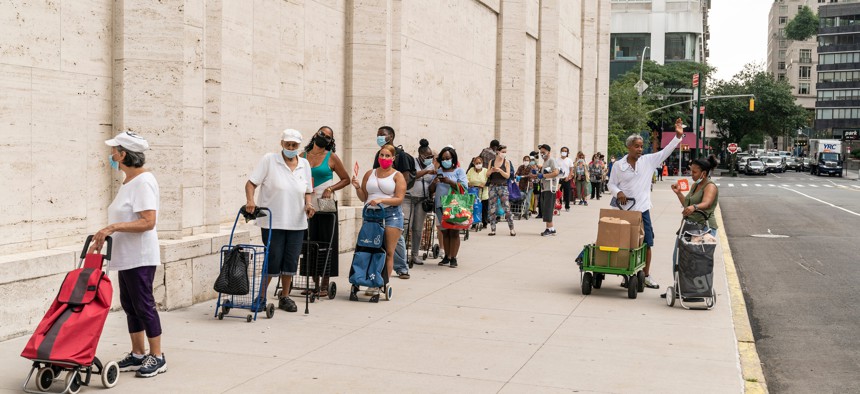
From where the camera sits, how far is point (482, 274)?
44.2ft

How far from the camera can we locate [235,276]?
893 centimetres

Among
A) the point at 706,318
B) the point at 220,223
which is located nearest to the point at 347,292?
the point at 220,223

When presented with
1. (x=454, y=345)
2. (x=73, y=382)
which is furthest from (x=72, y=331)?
(x=454, y=345)

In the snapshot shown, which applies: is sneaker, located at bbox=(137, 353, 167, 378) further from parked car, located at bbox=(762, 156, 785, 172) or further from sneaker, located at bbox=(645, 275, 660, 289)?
parked car, located at bbox=(762, 156, 785, 172)

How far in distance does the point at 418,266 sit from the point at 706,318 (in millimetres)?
5017

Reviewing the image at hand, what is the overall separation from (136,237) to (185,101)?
351 centimetres

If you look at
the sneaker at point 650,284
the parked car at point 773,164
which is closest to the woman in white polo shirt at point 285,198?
the sneaker at point 650,284

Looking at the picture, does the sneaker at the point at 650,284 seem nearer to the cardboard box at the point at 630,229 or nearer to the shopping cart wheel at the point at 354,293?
the cardboard box at the point at 630,229

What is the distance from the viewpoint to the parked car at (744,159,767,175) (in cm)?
8194

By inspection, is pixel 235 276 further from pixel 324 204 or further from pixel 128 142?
pixel 128 142

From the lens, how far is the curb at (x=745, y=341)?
7.62m

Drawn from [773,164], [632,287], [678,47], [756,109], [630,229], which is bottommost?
[632,287]

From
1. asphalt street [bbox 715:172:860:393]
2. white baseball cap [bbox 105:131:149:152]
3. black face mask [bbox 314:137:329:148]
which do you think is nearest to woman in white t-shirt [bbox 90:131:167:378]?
white baseball cap [bbox 105:131:149:152]

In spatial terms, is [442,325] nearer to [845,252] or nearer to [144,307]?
[144,307]
